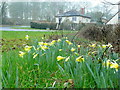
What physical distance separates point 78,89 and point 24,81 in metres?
0.44

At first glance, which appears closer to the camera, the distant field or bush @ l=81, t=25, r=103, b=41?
the distant field

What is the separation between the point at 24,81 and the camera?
116cm

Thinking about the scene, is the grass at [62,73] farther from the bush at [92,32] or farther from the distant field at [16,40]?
the bush at [92,32]

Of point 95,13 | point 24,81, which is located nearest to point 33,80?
point 24,81

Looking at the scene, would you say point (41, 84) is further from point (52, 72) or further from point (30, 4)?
point (30, 4)

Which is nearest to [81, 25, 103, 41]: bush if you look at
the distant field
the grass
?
the distant field

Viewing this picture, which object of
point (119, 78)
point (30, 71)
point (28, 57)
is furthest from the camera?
point (28, 57)

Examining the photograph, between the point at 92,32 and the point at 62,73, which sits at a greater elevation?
the point at 92,32

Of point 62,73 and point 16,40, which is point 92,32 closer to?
point 16,40

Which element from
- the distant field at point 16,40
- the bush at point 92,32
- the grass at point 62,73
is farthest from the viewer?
the bush at point 92,32

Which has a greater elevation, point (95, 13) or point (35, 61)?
point (95, 13)

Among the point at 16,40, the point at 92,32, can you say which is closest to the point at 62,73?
the point at 16,40

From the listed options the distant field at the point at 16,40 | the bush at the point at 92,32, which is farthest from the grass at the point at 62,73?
the bush at the point at 92,32

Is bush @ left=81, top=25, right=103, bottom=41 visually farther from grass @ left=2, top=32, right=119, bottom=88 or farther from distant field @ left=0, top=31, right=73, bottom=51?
grass @ left=2, top=32, right=119, bottom=88
